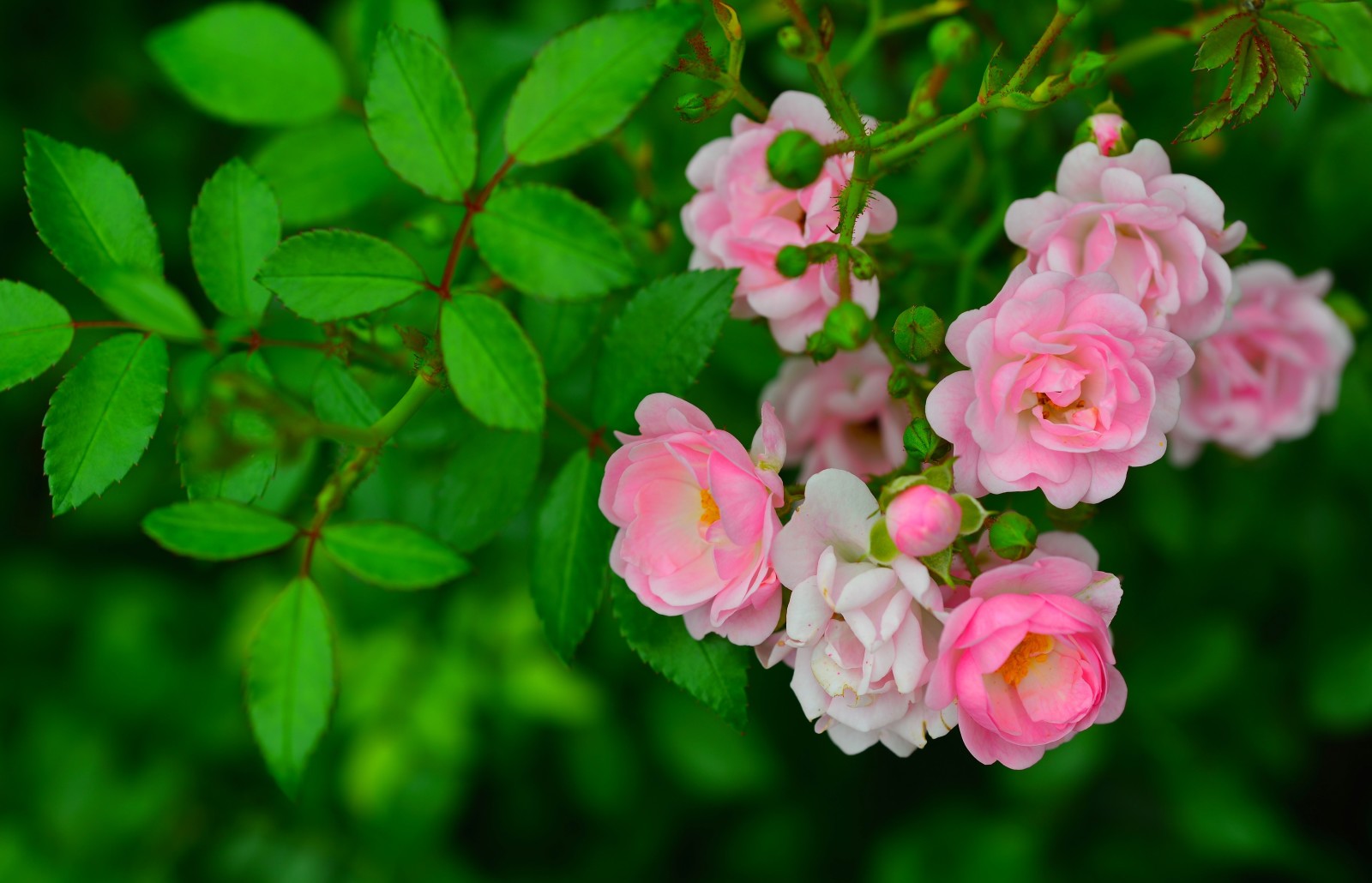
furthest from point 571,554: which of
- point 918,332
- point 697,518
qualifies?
point 918,332

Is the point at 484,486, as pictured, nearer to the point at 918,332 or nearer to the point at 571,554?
the point at 571,554

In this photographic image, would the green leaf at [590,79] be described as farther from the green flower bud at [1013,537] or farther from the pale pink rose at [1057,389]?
the green flower bud at [1013,537]

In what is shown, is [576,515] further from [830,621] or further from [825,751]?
[825,751]

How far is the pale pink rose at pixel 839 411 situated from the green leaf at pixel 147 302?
0.53 metres

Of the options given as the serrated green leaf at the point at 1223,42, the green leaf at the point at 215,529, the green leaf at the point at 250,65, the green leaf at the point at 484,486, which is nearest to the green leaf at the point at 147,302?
the green leaf at the point at 215,529

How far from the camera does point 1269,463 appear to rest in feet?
5.12

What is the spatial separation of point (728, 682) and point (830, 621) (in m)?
0.10

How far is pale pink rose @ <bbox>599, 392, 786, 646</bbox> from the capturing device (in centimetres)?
73

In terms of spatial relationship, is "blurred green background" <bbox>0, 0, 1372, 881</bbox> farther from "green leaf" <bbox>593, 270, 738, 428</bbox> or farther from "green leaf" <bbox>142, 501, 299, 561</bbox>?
"green leaf" <bbox>142, 501, 299, 561</bbox>

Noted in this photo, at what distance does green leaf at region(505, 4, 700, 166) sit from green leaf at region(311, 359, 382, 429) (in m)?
0.23

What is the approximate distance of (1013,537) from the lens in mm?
708

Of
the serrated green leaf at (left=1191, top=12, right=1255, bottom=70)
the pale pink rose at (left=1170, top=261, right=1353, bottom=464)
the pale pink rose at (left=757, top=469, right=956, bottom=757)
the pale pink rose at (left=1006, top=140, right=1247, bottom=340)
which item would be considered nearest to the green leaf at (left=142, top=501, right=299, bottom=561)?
the pale pink rose at (left=757, top=469, right=956, bottom=757)

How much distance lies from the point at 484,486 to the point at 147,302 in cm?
33

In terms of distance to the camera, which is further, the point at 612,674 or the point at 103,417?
the point at 612,674
